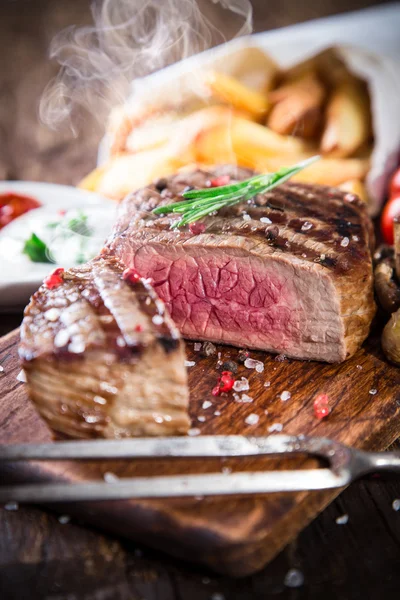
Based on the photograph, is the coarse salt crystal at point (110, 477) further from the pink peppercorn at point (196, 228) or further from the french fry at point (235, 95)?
the french fry at point (235, 95)

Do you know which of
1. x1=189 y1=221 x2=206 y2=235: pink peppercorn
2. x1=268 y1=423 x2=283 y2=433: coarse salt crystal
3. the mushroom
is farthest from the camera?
the mushroom

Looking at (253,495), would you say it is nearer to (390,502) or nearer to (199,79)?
(390,502)

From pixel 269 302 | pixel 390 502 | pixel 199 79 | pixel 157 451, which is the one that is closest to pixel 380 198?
pixel 199 79

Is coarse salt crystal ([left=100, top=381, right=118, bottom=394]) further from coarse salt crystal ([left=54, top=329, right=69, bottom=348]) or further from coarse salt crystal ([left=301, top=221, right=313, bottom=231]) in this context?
coarse salt crystal ([left=301, top=221, right=313, bottom=231])

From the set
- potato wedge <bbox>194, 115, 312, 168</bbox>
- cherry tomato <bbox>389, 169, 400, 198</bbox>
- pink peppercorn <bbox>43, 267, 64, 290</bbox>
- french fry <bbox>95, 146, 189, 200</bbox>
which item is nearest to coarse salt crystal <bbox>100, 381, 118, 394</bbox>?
pink peppercorn <bbox>43, 267, 64, 290</bbox>

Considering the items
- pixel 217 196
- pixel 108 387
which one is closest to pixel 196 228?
pixel 217 196

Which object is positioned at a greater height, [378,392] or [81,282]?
[81,282]

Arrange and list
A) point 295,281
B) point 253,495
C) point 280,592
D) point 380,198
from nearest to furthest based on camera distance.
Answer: point 280,592 < point 253,495 < point 295,281 < point 380,198
